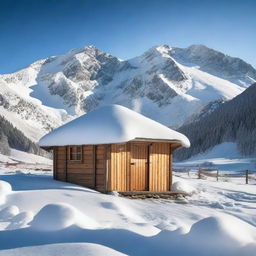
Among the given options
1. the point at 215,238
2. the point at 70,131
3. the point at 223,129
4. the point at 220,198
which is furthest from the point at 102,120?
the point at 223,129

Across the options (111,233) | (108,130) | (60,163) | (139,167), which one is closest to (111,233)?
(111,233)

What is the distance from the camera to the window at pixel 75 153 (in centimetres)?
1597

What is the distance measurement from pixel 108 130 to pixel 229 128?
242 feet

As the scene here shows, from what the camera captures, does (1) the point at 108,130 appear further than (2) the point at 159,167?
No

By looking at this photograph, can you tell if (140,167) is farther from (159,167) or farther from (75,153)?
(75,153)

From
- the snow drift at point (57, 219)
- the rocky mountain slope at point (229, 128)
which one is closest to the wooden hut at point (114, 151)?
the snow drift at point (57, 219)

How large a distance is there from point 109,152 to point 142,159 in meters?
1.54

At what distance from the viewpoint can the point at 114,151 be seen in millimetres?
14969

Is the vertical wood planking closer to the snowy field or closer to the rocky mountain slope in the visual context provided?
the snowy field

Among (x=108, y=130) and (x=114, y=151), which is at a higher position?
(x=108, y=130)

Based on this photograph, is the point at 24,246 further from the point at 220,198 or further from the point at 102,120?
the point at 220,198

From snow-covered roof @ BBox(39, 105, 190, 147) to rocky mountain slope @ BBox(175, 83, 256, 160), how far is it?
59780 mm

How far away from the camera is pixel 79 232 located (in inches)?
292

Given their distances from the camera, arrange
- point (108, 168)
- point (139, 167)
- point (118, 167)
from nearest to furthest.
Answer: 1. point (108, 168)
2. point (118, 167)
3. point (139, 167)
